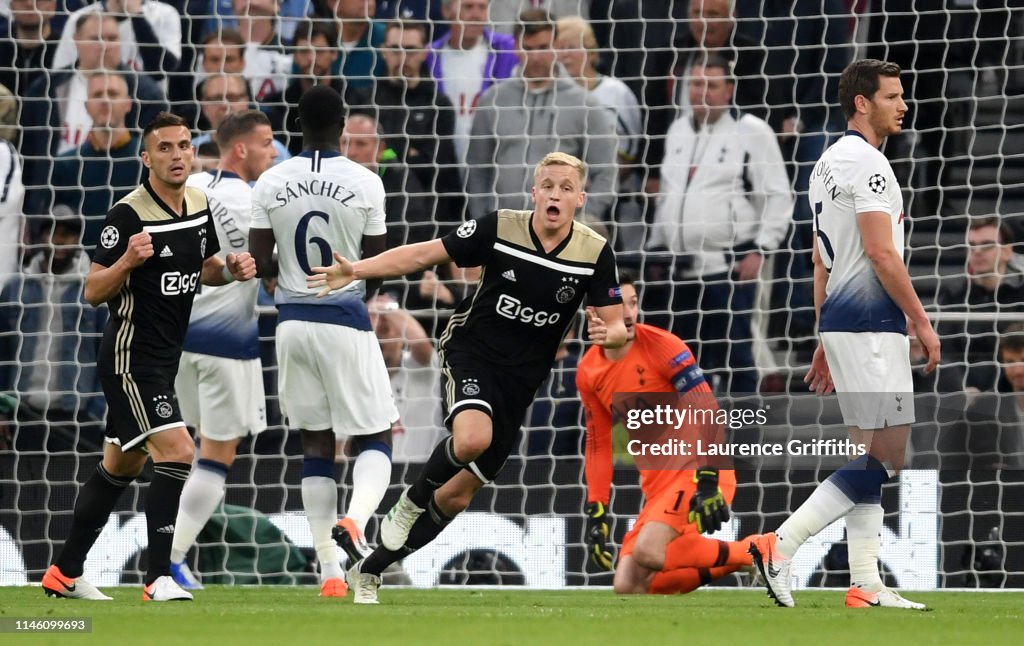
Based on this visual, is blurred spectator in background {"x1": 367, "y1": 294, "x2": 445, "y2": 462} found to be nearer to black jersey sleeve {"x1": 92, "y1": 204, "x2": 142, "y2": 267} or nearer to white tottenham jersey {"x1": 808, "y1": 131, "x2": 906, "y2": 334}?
black jersey sleeve {"x1": 92, "y1": 204, "x2": 142, "y2": 267}

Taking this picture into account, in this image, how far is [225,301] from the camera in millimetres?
8062

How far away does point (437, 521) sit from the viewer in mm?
6488

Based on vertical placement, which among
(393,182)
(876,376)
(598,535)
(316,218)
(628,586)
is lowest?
(628,586)

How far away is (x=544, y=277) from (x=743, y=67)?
468 cm

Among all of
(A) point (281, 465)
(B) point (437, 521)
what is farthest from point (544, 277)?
(A) point (281, 465)

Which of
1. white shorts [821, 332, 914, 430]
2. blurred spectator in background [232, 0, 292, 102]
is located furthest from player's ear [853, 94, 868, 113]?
blurred spectator in background [232, 0, 292, 102]

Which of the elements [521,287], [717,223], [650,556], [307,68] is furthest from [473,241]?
[307,68]

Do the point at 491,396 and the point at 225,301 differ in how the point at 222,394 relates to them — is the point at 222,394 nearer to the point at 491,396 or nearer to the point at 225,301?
the point at 225,301

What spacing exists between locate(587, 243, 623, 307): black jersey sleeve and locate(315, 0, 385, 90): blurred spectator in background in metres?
4.01

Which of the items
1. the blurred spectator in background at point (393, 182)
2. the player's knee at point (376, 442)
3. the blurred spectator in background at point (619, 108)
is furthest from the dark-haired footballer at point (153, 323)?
the blurred spectator in background at point (619, 108)

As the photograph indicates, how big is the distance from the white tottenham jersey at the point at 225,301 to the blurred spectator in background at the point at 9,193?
2265 millimetres

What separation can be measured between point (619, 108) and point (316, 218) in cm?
366

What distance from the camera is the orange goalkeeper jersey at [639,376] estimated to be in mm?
8188

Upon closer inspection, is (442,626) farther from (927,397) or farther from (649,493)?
(927,397)
